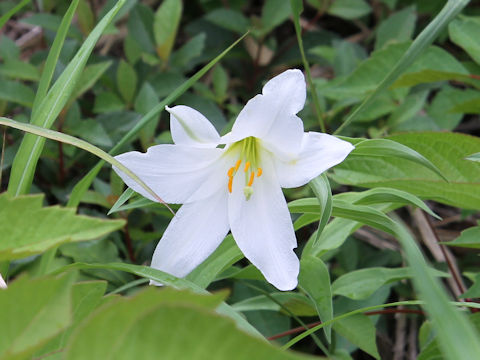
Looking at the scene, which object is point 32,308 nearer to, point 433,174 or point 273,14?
point 433,174

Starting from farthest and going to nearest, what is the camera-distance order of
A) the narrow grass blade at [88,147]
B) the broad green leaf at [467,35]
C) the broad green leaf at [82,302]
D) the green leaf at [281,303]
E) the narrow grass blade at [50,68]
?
the broad green leaf at [467,35], the green leaf at [281,303], the narrow grass blade at [50,68], the narrow grass blade at [88,147], the broad green leaf at [82,302]

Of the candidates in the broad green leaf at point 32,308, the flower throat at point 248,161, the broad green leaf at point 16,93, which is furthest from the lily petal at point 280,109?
the broad green leaf at point 16,93

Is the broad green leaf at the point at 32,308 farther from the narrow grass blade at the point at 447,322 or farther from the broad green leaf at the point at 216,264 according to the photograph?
the broad green leaf at the point at 216,264

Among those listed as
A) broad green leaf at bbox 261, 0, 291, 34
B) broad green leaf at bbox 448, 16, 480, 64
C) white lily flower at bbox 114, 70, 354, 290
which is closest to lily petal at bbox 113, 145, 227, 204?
white lily flower at bbox 114, 70, 354, 290

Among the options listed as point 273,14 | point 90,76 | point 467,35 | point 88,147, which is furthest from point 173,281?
point 273,14

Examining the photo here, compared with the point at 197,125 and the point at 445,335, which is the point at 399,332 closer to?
the point at 197,125

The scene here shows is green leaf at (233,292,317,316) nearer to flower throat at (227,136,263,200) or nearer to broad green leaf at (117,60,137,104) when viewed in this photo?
flower throat at (227,136,263,200)
